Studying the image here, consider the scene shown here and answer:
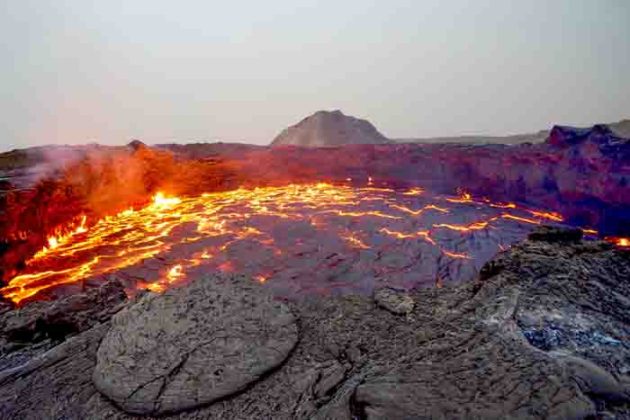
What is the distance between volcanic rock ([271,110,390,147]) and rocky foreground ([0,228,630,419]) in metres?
55.1

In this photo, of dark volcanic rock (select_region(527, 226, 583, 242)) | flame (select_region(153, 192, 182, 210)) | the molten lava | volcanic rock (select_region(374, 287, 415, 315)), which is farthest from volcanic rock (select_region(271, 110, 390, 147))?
volcanic rock (select_region(374, 287, 415, 315))

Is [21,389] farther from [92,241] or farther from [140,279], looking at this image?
[92,241]

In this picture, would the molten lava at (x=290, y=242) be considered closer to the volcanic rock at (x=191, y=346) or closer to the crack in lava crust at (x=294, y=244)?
the crack in lava crust at (x=294, y=244)

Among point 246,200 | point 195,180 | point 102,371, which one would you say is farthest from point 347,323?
point 195,180

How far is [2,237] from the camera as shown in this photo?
33.4 ft

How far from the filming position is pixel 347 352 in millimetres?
3240

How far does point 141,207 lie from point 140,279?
9961 mm

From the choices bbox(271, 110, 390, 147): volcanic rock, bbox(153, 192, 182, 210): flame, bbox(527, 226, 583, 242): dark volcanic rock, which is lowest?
bbox(153, 192, 182, 210): flame

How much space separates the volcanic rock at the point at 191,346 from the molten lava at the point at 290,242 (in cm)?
424

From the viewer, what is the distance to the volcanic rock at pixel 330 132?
195 feet

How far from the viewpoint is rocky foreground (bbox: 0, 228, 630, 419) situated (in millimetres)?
2439

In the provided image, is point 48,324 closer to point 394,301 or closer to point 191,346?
point 191,346

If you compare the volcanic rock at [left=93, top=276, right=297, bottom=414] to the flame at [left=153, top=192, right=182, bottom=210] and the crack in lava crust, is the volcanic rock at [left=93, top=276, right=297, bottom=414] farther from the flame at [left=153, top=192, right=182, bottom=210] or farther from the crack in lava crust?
the flame at [left=153, top=192, right=182, bottom=210]

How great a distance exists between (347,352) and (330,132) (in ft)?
197
